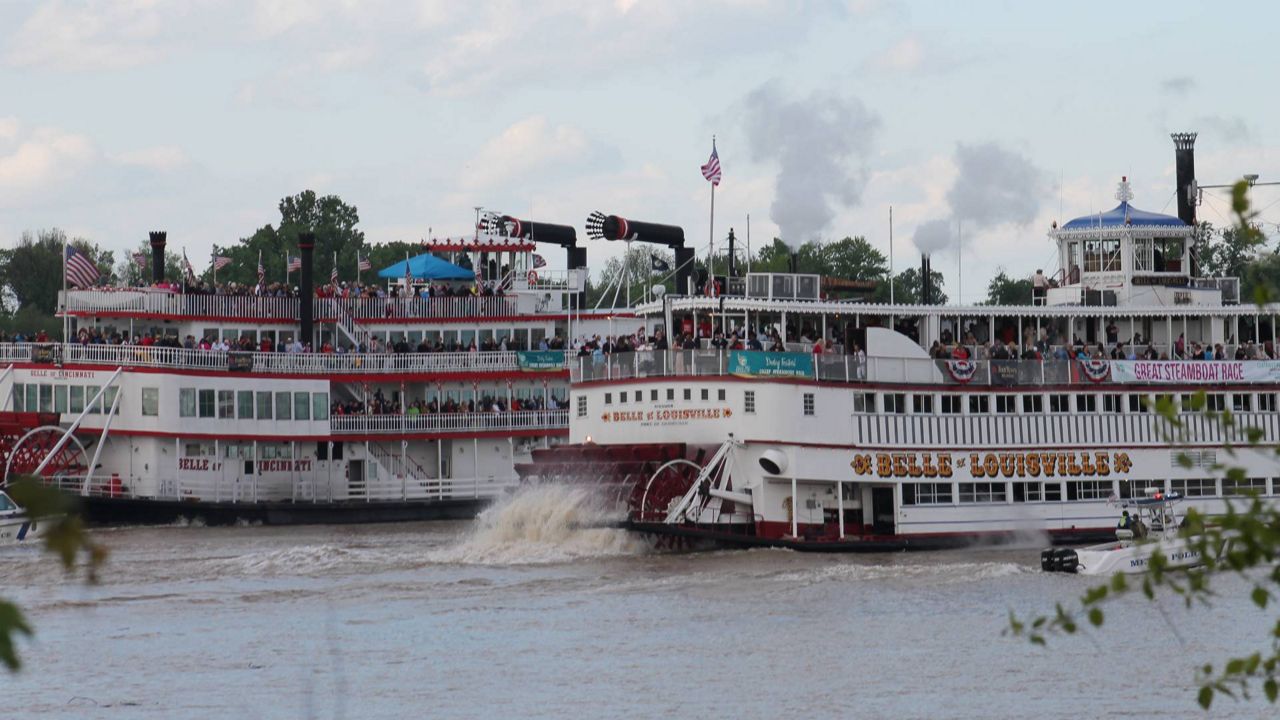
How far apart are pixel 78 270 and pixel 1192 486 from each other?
30074 mm

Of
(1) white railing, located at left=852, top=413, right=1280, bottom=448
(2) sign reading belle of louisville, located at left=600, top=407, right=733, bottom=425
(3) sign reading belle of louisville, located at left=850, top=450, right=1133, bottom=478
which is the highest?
(2) sign reading belle of louisville, located at left=600, top=407, right=733, bottom=425

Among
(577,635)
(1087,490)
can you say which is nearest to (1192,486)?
(1087,490)

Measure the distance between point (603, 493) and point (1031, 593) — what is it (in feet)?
32.1

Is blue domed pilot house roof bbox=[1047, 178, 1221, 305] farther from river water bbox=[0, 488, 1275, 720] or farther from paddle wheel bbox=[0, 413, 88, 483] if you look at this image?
paddle wheel bbox=[0, 413, 88, 483]

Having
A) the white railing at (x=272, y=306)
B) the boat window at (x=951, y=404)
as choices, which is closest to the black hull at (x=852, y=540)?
the boat window at (x=951, y=404)

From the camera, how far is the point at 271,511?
50.3 meters

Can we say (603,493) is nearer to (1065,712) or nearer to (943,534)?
(943,534)

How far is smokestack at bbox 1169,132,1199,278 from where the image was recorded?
49.6m

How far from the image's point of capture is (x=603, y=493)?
1516 inches

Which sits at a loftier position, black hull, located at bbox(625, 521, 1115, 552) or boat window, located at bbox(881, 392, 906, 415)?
boat window, located at bbox(881, 392, 906, 415)

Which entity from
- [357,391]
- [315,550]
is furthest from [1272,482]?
[357,391]

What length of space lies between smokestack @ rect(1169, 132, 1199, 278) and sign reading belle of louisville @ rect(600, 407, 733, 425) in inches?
651

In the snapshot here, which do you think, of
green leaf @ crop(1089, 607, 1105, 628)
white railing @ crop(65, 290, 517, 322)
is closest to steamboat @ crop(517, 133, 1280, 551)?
white railing @ crop(65, 290, 517, 322)

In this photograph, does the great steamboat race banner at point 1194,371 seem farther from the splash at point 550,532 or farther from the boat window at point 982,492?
the splash at point 550,532
